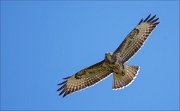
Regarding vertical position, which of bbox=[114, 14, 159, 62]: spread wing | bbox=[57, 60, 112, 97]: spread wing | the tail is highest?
bbox=[114, 14, 159, 62]: spread wing

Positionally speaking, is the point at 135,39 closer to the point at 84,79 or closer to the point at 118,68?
the point at 118,68

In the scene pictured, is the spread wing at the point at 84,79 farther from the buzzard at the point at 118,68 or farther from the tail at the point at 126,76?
the tail at the point at 126,76

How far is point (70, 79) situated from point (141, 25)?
2572 mm

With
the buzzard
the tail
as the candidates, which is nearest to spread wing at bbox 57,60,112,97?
the buzzard

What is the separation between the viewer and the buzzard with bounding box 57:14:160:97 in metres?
12.4

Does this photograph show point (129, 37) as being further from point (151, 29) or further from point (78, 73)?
point (78, 73)

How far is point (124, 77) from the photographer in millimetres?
12484

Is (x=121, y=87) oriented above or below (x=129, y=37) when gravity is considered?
below

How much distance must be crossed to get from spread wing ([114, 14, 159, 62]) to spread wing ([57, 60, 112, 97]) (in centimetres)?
62

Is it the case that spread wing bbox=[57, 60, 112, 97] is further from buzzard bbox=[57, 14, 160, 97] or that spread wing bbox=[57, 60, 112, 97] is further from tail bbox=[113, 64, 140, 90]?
tail bbox=[113, 64, 140, 90]

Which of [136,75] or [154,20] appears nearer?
[136,75]

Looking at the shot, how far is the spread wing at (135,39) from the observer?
12.6m


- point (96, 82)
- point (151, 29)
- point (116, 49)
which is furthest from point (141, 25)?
point (96, 82)

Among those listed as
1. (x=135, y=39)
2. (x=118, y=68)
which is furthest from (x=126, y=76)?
(x=135, y=39)
